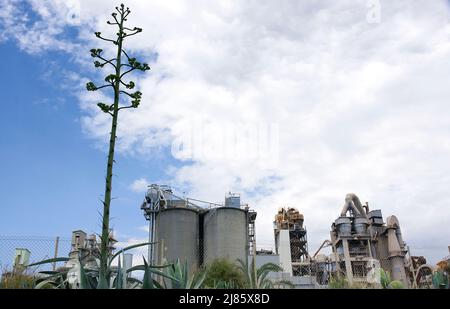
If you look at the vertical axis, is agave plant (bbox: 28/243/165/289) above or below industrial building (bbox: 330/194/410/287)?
below

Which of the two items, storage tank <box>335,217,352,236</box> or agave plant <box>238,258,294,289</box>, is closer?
agave plant <box>238,258,294,289</box>

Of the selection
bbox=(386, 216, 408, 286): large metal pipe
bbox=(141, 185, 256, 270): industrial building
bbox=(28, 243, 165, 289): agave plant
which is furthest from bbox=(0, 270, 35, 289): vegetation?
bbox=(386, 216, 408, 286): large metal pipe

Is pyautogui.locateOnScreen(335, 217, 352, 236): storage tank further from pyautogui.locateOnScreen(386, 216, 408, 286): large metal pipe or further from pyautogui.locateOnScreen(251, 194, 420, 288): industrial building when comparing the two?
pyautogui.locateOnScreen(386, 216, 408, 286): large metal pipe

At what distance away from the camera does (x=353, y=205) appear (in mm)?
45969

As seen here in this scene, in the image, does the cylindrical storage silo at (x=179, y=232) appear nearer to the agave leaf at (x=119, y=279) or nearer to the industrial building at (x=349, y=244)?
the industrial building at (x=349, y=244)

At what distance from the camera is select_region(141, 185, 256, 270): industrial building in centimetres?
2989

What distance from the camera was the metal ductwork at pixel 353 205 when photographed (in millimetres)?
45728

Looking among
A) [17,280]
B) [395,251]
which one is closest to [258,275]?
[17,280]

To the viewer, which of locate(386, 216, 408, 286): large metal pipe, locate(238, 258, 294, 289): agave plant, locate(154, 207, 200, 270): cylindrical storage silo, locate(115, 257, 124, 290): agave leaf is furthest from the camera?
locate(386, 216, 408, 286): large metal pipe

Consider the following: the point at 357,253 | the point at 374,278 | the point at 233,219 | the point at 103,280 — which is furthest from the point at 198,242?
the point at 103,280

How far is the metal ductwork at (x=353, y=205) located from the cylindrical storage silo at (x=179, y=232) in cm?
2198

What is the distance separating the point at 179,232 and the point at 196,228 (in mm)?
2007
